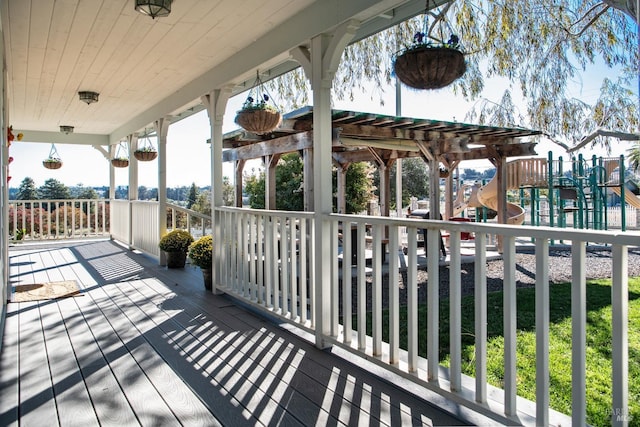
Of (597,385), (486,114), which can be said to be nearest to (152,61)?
(597,385)

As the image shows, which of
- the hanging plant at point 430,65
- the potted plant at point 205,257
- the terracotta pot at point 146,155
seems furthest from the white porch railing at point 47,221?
the hanging plant at point 430,65

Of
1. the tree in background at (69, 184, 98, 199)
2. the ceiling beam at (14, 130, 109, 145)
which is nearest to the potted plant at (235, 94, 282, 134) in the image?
the ceiling beam at (14, 130, 109, 145)

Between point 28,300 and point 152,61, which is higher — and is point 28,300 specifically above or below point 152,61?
below

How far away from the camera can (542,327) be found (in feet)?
5.71

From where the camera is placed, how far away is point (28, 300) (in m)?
4.36

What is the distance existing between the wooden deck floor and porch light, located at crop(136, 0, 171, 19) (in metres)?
2.06

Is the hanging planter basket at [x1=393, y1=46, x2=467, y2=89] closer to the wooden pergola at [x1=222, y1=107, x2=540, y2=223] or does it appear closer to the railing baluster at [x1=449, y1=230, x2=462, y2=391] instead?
the railing baluster at [x1=449, y1=230, x2=462, y2=391]

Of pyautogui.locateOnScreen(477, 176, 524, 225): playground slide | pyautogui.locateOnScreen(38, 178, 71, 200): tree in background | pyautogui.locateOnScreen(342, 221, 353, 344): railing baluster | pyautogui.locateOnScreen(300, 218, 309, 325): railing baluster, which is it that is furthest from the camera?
pyautogui.locateOnScreen(38, 178, 71, 200): tree in background

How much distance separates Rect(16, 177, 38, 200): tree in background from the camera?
21.7m

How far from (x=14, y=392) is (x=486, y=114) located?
41.7 feet

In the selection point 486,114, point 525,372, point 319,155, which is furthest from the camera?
point 486,114

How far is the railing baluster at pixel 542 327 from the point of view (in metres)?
1.74

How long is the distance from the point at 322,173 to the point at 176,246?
3.61 meters

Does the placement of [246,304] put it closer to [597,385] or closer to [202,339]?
[202,339]
